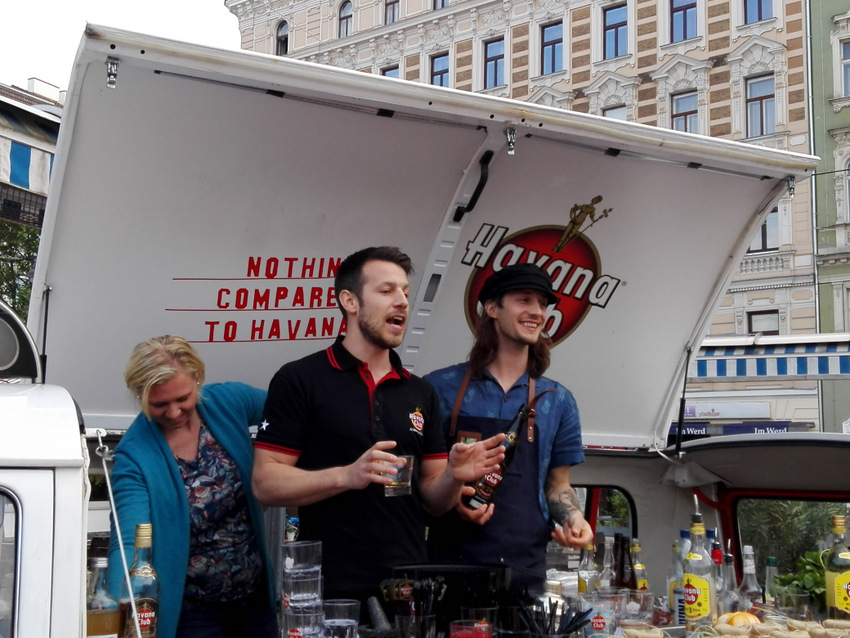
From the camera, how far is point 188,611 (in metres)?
2.96

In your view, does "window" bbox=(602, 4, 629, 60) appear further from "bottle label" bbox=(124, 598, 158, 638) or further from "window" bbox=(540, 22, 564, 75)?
"bottle label" bbox=(124, 598, 158, 638)

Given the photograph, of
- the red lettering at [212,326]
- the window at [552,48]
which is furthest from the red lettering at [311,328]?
the window at [552,48]

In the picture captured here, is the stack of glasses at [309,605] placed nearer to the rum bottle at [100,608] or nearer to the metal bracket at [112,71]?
the rum bottle at [100,608]

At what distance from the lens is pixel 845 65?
78.8ft

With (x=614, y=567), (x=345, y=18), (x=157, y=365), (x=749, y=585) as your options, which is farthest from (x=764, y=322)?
(x=157, y=365)

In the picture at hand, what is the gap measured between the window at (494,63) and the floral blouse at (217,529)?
1065 inches

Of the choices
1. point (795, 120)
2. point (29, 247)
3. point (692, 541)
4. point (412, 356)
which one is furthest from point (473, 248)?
point (795, 120)

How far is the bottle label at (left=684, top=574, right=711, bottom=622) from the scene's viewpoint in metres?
3.12

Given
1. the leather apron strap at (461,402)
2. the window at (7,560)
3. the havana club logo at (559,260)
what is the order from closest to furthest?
the window at (7,560) < the leather apron strap at (461,402) < the havana club logo at (559,260)

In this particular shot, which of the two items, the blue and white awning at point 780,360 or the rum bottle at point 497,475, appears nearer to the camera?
the rum bottle at point 497,475

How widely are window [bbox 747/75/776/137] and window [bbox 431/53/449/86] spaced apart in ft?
30.7

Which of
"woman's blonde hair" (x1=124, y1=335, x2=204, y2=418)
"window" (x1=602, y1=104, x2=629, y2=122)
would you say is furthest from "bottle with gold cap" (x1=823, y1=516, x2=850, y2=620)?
"window" (x1=602, y1=104, x2=629, y2=122)

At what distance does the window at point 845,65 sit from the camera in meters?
23.9

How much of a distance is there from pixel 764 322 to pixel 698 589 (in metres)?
23.3
